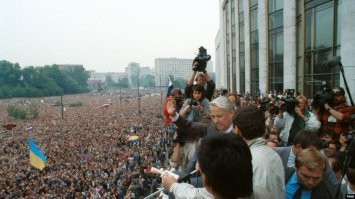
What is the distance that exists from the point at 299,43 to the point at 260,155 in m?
14.7

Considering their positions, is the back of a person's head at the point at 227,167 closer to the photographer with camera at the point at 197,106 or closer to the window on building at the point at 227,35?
the photographer with camera at the point at 197,106

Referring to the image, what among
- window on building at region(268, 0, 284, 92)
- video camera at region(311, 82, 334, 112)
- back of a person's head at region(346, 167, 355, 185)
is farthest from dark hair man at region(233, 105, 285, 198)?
window on building at region(268, 0, 284, 92)

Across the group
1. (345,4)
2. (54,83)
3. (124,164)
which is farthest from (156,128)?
(54,83)

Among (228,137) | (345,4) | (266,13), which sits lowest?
(228,137)

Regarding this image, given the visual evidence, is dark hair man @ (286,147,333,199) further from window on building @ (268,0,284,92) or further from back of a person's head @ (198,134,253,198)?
window on building @ (268,0,284,92)

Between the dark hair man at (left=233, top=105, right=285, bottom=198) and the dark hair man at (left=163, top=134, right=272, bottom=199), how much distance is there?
405mm

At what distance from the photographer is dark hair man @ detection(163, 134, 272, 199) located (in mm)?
1780

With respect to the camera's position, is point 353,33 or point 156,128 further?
point 156,128

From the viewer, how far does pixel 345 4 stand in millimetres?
10594

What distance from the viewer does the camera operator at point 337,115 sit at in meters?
4.66

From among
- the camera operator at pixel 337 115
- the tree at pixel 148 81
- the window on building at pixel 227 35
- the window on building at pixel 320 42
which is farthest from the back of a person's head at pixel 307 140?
the tree at pixel 148 81

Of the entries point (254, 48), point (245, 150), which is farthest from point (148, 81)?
point (245, 150)

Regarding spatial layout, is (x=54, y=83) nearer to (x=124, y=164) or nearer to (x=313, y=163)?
(x=124, y=164)

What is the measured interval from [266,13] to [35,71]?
99.9m
